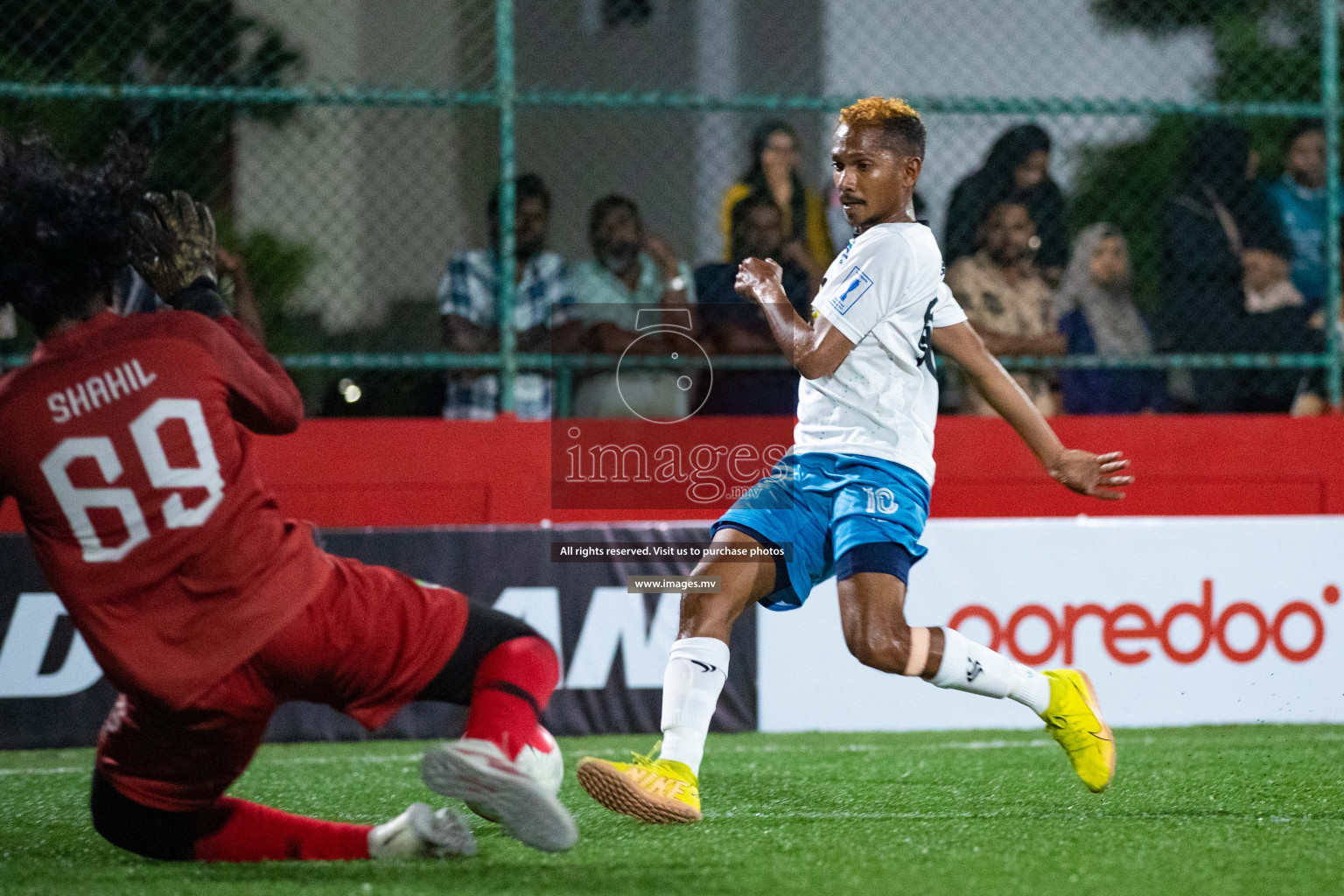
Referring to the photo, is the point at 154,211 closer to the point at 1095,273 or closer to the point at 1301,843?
the point at 1301,843

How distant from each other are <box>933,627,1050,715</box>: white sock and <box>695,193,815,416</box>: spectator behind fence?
9.60 feet

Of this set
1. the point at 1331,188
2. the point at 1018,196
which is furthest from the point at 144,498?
the point at 1331,188

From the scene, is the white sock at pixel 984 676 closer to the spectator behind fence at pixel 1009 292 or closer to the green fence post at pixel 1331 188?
the spectator behind fence at pixel 1009 292

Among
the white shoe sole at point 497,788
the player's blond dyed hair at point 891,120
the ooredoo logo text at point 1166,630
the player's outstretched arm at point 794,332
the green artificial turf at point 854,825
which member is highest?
the player's blond dyed hair at point 891,120

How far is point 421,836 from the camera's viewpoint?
353cm

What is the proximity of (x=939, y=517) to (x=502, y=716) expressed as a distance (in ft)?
13.9

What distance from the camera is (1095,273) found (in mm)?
7777

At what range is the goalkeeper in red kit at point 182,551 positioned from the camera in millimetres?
3047

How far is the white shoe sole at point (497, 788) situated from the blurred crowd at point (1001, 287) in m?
3.87

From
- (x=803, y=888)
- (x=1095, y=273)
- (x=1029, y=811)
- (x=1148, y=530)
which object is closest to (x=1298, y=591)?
(x=1148, y=530)

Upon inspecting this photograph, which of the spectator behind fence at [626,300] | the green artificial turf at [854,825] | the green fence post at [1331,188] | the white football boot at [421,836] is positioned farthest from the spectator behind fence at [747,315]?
the white football boot at [421,836]

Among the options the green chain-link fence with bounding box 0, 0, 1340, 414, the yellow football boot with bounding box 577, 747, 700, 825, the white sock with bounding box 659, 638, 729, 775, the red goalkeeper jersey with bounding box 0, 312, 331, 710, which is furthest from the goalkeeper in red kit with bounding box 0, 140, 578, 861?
the green chain-link fence with bounding box 0, 0, 1340, 414

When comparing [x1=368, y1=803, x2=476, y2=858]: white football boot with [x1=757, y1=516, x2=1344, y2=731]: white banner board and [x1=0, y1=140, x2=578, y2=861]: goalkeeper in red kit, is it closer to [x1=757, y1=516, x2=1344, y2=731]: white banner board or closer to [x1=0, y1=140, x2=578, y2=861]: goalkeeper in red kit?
[x1=0, y1=140, x2=578, y2=861]: goalkeeper in red kit

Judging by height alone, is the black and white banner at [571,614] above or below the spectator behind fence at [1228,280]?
below
